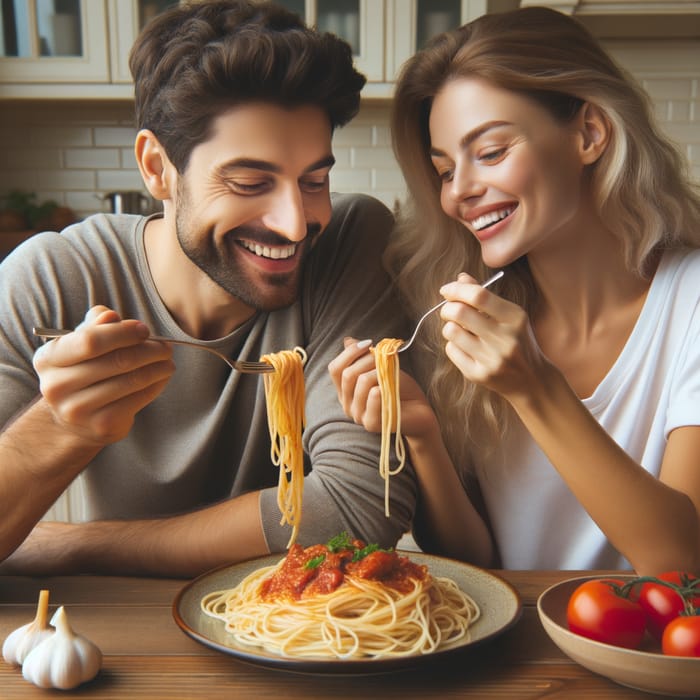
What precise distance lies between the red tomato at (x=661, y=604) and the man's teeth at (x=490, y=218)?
88cm

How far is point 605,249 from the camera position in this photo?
78.7 inches

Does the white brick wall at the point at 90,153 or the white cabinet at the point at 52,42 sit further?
the white brick wall at the point at 90,153

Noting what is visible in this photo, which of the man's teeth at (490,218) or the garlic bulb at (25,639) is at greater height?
the man's teeth at (490,218)

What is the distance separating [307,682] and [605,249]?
1260 mm

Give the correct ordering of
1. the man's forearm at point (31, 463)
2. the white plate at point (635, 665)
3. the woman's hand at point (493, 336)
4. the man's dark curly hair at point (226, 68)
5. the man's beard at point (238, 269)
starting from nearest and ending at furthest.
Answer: the white plate at point (635, 665) → the woman's hand at point (493, 336) → the man's forearm at point (31, 463) → the man's dark curly hair at point (226, 68) → the man's beard at point (238, 269)

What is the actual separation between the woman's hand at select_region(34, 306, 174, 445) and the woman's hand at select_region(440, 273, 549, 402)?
0.51m

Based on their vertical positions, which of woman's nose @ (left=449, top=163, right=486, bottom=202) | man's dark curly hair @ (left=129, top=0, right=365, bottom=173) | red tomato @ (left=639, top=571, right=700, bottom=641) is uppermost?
man's dark curly hair @ (left=129, top=0, right=365, bottom=173)

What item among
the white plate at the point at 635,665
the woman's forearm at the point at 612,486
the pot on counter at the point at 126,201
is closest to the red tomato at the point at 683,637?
the white plate at the point at 635,665

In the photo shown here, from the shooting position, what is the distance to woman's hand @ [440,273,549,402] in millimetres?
1387

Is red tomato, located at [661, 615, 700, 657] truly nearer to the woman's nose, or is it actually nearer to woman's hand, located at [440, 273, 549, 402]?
woman's hand, located at [440, 273, 549, 402]

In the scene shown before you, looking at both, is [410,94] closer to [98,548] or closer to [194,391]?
[194,391]

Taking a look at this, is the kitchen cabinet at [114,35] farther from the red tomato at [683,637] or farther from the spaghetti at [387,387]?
the red tomato at [683,637]

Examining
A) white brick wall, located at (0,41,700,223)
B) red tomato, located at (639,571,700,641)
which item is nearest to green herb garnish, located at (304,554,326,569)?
red tomato, located at (639,571,700,641)

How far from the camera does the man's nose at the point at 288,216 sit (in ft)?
5.88
